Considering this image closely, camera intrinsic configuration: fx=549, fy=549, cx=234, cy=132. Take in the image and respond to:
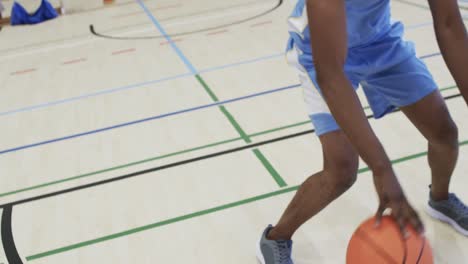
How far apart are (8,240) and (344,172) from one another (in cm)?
160

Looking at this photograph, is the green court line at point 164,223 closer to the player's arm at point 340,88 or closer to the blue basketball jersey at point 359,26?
the blue basketball jersey at point 359,26

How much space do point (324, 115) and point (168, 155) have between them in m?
1.55

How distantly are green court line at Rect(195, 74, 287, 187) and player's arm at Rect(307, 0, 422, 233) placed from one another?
137cm

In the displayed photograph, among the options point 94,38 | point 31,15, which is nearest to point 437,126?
point 94,38

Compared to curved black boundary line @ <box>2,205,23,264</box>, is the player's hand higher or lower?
higher

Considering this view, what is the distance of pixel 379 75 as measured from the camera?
1.82 metres

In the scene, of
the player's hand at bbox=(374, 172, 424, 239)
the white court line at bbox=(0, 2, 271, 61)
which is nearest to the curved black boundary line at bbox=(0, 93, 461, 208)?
the player's hand at bbox=(374, 172, 424, 239)

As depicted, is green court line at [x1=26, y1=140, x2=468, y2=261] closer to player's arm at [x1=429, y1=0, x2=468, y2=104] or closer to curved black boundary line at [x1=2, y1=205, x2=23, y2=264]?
curved black boundary line at [x1=2, y1=205, x2=23, y2=264]

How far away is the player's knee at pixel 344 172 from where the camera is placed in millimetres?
1775

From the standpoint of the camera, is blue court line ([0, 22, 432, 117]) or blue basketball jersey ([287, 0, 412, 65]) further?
blue court line ([0, 22, 432, 117])

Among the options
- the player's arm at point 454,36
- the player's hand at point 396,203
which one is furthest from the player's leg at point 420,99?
the player's hand at point 396,203

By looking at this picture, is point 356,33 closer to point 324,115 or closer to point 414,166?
point 324,115

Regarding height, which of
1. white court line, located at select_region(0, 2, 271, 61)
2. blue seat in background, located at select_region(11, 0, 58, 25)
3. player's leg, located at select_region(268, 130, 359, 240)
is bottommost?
blue seat in background, located at select_region(11, 0, 58, 25)

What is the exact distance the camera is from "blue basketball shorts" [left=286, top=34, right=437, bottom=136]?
5.74ft
